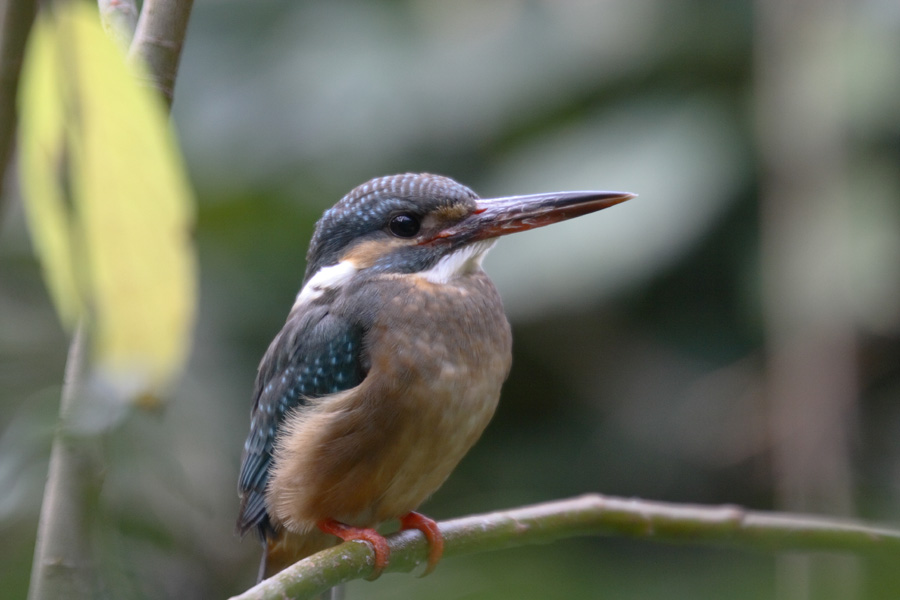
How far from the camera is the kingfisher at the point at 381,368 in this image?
1.70 m

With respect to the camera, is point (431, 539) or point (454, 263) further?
point (454, 263)

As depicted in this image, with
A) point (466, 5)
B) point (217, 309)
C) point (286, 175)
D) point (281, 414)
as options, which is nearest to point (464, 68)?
point (466, 5)

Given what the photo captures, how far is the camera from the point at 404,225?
191 cm

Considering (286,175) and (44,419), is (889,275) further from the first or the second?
(44,419)

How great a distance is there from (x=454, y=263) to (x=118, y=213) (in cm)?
137

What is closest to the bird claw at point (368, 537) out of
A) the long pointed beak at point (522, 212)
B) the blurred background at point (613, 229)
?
the blurred background at point (613, 229)

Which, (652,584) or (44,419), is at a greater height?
(44,419)

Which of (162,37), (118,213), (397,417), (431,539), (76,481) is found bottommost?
(431,539)

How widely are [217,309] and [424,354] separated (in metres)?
1.66

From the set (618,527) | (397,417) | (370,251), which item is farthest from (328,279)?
(618,527)

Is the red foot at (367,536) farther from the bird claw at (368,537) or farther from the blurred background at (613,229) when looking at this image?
the blurred background at (613,229)

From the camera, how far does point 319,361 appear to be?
71.0 inches

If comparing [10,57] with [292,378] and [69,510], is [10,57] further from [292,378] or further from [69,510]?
[292,378]

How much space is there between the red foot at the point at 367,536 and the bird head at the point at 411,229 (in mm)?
454
